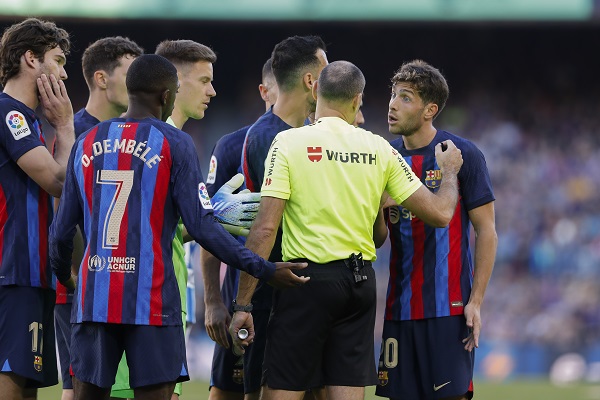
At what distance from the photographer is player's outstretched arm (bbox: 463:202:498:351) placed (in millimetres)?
6246

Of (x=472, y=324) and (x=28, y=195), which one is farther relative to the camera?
(x=472, y=324)

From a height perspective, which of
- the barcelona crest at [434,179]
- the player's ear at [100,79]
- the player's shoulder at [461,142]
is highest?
the player's ear at [100,79]

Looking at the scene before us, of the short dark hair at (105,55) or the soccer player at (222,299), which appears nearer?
the soccer player at (222,299)

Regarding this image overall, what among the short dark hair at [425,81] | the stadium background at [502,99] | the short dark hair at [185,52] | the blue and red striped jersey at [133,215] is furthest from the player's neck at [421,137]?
the stadium background at [502,99]

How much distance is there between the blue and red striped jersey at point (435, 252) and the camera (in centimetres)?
631

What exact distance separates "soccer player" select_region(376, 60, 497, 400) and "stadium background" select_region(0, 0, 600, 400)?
10.4 meters

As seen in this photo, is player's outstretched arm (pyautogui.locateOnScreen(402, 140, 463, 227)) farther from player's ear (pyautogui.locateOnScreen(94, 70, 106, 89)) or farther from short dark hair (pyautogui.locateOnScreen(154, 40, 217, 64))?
player's ear (pyautogui.locateOnScreen(94, 70, 106, 89))

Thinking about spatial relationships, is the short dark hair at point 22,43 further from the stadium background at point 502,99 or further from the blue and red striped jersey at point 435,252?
the stadium background at point 502,99

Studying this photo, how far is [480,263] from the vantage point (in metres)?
6.30

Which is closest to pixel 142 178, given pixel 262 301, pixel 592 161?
pixel 262 301

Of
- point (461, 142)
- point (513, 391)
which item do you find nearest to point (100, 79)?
point (461, 142)

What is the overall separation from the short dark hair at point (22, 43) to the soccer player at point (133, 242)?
1006 millimetres

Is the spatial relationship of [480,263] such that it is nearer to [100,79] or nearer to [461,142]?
[461,142]

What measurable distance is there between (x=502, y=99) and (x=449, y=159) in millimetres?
19160
